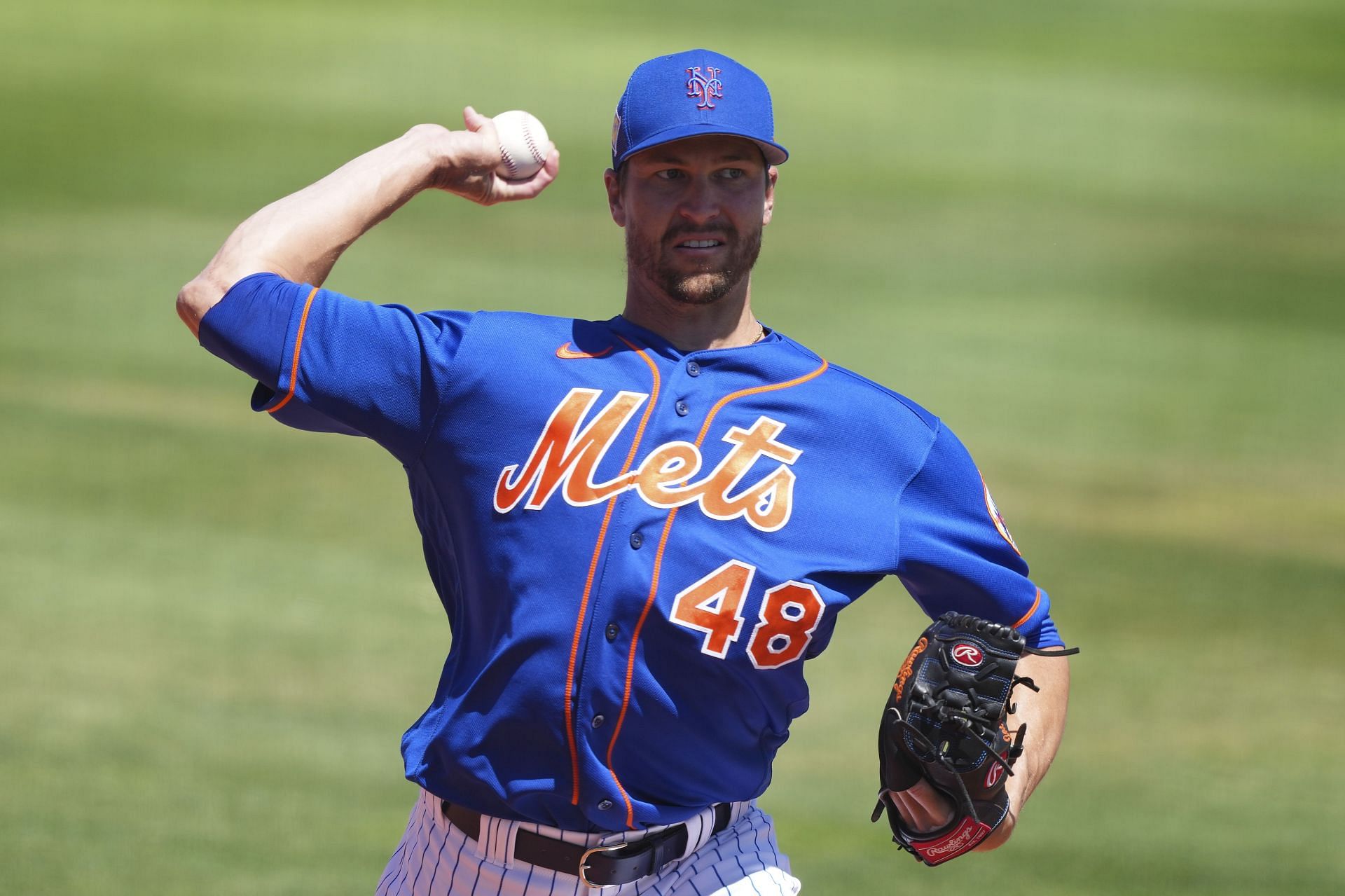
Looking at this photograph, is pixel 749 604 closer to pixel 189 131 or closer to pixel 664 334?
pixel 664 334

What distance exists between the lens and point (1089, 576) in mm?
9188

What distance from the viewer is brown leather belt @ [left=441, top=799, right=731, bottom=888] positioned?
3.48 metres

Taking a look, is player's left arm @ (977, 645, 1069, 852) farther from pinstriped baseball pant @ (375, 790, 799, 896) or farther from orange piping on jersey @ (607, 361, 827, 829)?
orange piping on jersey @ (607, 361, 827, 829)

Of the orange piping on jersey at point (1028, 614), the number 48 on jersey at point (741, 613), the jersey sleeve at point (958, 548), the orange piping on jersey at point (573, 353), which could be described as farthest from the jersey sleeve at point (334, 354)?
the orange piping on jersey at point (1028, 614)

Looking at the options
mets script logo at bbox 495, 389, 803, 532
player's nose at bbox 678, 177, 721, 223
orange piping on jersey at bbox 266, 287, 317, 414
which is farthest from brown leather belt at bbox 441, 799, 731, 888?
player's nose at bbox 678, 177, 721, 223

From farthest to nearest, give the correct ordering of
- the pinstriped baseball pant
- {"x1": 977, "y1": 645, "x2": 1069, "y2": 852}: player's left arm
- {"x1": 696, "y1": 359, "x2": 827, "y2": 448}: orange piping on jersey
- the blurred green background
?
the blurred green background
{"x1": 977, "y1": 645, "x2": 1069, "y2": 852}: player's left arm
{"x1": 696, "y1": 359, "x2": 827, "y2": 448}: orange piping on jersey
the pinstriped baseball pant

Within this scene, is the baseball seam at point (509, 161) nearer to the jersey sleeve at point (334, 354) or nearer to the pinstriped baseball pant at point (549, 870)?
the jersey sleeve at point (334, 354)

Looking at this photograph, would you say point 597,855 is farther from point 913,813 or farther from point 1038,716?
point 1038,716

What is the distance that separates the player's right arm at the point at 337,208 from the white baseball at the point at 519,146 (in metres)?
0.03

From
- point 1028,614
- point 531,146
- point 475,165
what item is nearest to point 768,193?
point 531,146

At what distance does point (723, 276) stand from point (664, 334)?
0.19 metres

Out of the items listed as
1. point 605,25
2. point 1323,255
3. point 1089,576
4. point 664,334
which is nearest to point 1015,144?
point 1323,255

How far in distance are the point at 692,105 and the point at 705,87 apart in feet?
0.17

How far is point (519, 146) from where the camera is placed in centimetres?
397
